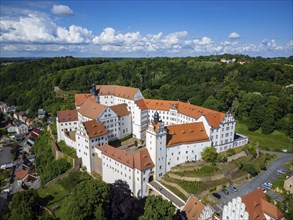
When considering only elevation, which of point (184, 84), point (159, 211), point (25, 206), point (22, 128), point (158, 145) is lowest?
point (22, 128)

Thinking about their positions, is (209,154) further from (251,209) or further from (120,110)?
(120,110)

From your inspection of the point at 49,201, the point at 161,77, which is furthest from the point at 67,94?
the point at 49,201

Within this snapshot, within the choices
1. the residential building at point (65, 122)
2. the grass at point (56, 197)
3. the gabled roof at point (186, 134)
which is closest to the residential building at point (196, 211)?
the gabled roof at point (186, 134)

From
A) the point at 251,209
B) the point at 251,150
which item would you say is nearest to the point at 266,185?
the point at 251,150

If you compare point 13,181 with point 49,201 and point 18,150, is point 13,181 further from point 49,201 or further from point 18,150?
point 49,201

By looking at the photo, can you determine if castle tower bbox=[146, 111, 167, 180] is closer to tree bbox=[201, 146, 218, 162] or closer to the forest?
tree bbox=[201, 146, 218, 162]
